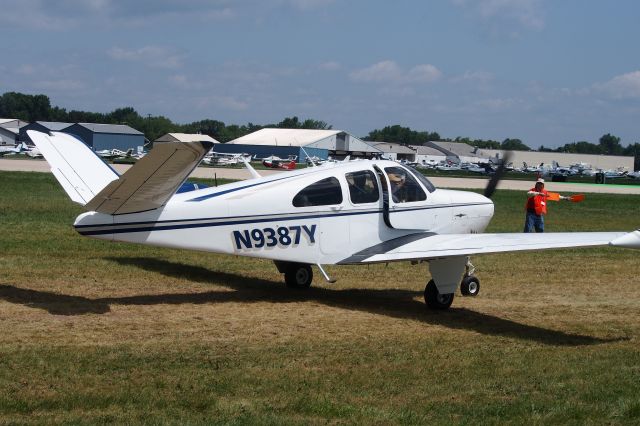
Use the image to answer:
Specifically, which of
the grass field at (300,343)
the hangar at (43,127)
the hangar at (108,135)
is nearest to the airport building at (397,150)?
the hangar at (108,135)

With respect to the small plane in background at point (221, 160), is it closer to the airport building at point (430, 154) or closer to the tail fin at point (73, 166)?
the airport building at point (430, 154)

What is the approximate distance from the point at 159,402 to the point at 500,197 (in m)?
38.0

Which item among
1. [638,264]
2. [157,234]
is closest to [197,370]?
[157,234]

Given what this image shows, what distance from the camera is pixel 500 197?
43.9m

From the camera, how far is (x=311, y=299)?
13.5 m

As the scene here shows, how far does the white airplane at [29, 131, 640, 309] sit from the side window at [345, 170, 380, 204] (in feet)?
0.05

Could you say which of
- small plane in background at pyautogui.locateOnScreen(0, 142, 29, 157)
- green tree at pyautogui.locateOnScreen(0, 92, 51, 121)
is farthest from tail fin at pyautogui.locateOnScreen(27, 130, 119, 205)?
green tree at pyautogui.locateOnScreen(0, 92, 51, 121)

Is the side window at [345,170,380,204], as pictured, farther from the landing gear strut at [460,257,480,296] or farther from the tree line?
the tree line

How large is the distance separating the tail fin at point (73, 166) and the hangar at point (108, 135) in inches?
3767

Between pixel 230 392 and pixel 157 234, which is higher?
pixel 157 234

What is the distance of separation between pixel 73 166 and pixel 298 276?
3.88 meters

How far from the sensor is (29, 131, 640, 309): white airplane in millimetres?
11383

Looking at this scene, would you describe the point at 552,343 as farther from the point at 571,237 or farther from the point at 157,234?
the point at 157,234

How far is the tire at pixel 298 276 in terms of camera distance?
1430 centimetres
